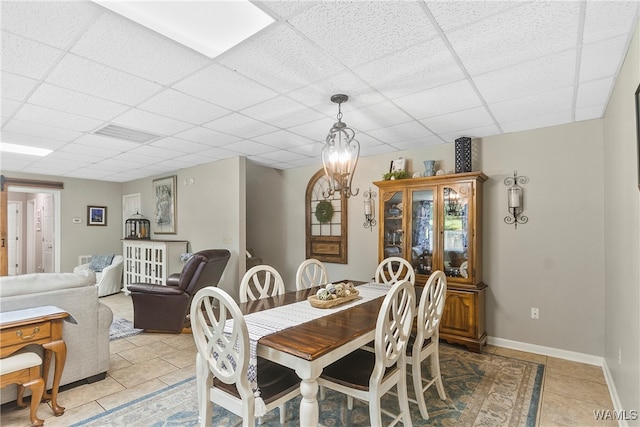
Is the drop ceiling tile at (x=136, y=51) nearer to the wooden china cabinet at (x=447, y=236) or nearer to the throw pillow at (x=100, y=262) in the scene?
the wooden china cabinet at (x=447, y=236)

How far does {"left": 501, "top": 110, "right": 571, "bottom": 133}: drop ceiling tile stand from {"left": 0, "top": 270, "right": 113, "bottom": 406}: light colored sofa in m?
4.16

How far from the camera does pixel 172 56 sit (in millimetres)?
1999

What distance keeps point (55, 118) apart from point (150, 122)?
83 centimetres

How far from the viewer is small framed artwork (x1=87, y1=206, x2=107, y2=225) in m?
6.92

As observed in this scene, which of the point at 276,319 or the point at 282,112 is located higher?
the point at 282,112

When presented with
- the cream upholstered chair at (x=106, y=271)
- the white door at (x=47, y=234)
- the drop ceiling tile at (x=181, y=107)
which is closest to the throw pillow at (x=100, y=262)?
the cream upholstered chair at (x=106, y=271)

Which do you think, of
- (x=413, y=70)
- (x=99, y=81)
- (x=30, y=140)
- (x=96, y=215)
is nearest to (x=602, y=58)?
(x=413, y=70)

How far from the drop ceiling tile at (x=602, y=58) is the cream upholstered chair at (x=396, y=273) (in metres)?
2.09

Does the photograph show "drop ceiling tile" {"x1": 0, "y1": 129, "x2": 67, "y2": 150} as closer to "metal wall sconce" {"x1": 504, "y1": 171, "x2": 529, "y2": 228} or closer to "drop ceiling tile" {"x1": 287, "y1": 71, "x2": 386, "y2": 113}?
"drop ceiling tile" {"x1": 287, "y1": 71, "x2": 386, "y2": 113}

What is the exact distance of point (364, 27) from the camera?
172 centimetres

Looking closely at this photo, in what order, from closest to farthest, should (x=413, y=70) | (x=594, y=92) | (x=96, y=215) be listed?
(x=413, y=70) < (x=594, y=92) < (x=96, y=215)

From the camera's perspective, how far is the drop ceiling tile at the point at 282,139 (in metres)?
3.68

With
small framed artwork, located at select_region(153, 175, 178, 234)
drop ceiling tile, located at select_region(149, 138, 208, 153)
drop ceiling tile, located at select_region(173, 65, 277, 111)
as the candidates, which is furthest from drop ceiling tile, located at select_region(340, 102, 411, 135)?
small framed artwork, located at select_region(153, 175, 178, 234)

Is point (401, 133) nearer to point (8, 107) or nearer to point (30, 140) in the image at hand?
point (8, 107)
